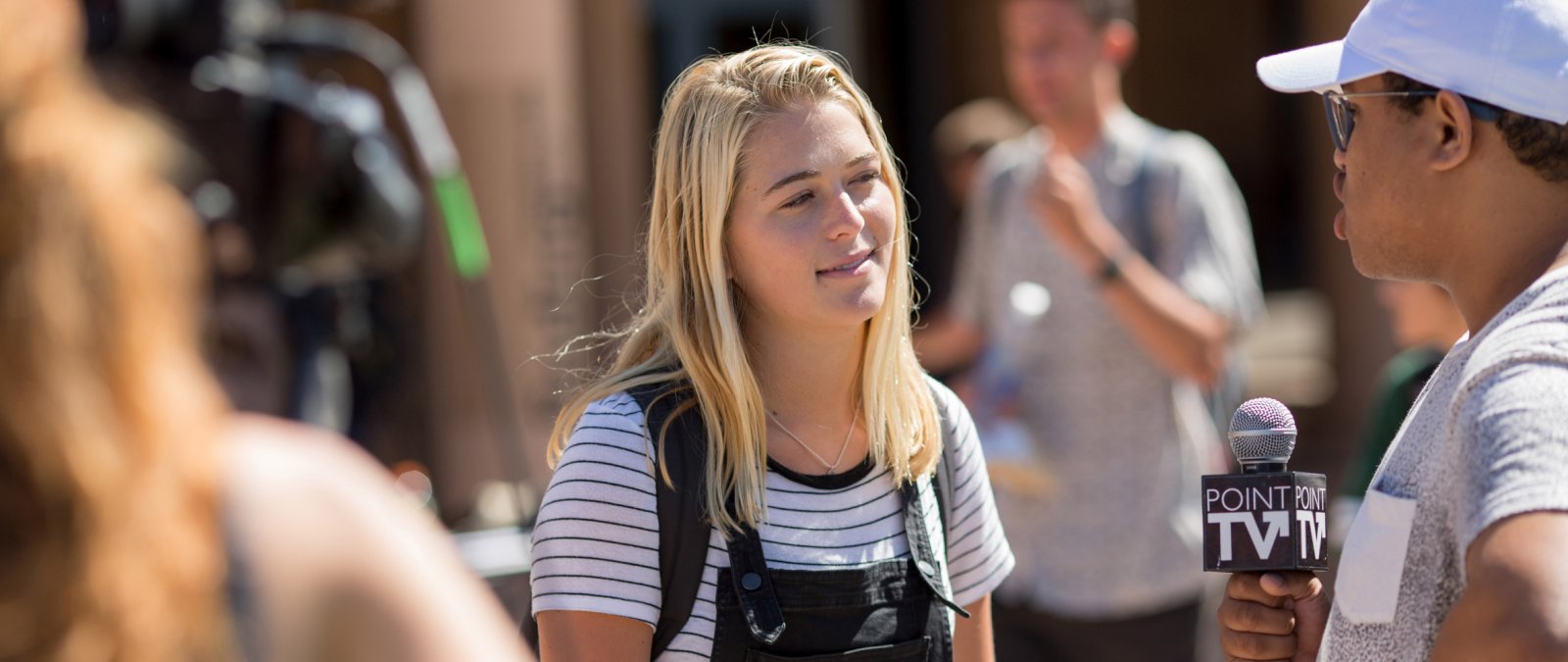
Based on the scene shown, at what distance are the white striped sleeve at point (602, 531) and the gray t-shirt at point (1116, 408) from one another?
1864 millimetres

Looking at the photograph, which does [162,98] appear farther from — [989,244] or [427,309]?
[989,244]

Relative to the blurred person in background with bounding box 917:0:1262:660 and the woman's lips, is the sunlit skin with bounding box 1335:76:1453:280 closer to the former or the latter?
the woman's lips

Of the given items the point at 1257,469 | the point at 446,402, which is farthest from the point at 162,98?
the point at 1257,469

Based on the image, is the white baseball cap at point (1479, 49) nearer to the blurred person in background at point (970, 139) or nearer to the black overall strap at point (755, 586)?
the black overall strap at point (755, 586)

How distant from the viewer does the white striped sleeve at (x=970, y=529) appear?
240 cm

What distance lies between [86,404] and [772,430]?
4.33ft

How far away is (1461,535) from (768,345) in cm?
107

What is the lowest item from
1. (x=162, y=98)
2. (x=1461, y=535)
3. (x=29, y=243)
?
(x=162, y=98)

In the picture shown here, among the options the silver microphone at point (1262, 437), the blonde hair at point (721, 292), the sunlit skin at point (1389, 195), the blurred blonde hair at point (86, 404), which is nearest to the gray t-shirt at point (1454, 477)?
the sunlit skin at point (1389, 195)

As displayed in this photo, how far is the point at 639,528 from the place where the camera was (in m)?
2.10

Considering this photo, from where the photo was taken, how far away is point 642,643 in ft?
6.82

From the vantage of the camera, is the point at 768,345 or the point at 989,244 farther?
the point at 989,244

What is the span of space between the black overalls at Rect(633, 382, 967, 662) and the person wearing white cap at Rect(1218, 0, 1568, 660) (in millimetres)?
429

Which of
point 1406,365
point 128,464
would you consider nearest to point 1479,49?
point 128,464
